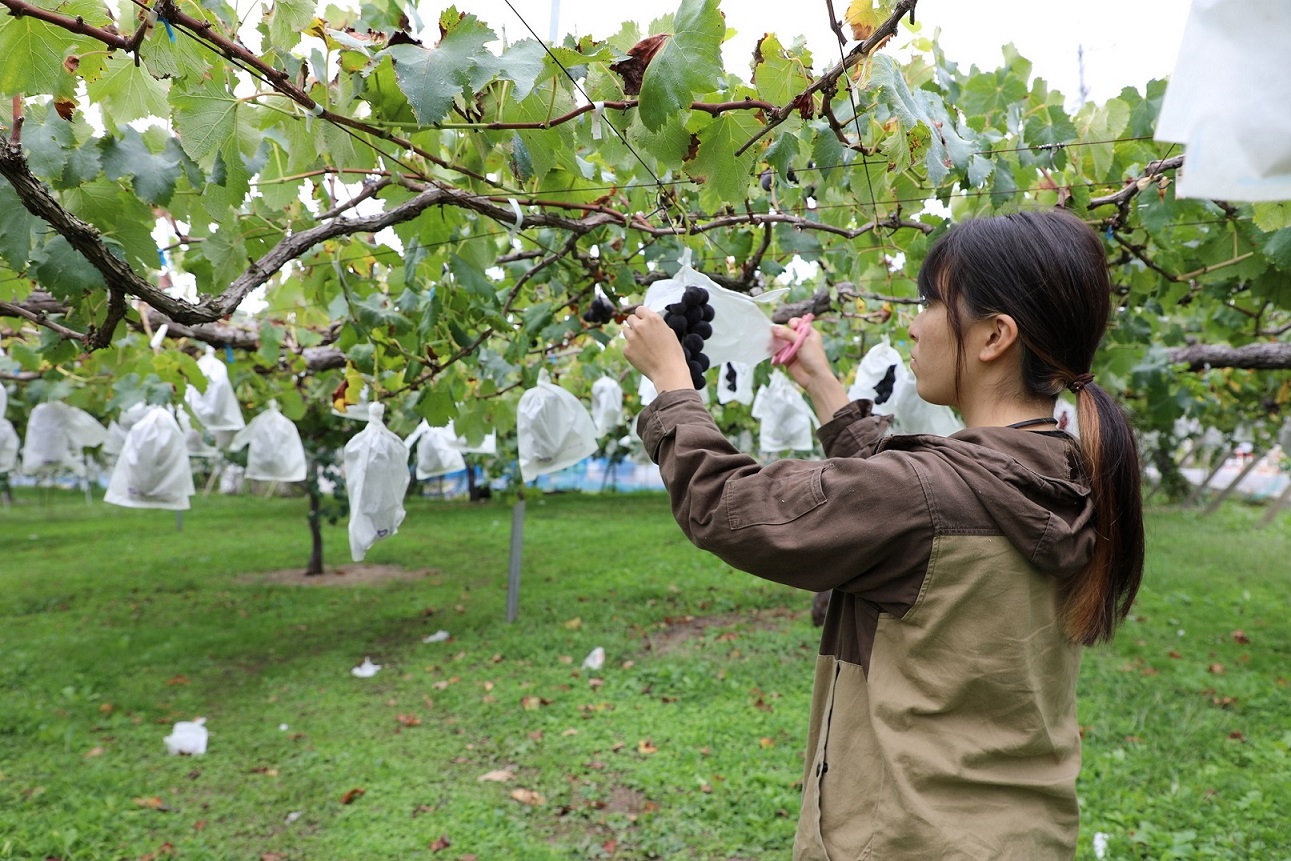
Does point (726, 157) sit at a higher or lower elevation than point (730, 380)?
→ higher

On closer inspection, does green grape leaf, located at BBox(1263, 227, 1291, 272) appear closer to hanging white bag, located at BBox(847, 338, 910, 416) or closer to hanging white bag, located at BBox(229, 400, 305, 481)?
hanging white bag, located at BBox(847, 338, 910, 416)

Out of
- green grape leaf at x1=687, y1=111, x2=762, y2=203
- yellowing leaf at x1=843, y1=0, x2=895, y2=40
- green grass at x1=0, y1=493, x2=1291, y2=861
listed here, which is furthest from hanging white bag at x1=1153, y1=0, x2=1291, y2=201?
green grass at x1=0, y1=493, x2=1291, y2=861

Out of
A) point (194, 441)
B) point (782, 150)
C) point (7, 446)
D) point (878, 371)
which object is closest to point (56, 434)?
point (7, 446)

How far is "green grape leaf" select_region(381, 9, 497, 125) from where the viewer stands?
113 centimetres

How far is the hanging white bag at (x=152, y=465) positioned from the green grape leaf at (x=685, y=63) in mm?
3062

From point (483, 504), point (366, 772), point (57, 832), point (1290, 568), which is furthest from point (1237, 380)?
point (483, 504)

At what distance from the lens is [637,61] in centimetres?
125

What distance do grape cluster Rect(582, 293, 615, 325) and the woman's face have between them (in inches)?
51.0

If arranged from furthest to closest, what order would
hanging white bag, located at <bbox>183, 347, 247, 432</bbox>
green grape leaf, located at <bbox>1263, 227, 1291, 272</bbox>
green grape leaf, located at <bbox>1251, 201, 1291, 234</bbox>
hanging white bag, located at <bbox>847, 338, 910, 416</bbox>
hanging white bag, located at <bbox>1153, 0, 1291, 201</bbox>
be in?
hanging white bag, located at <bbox>183, 347, 247, 432</bbox> → hanging white bag, located at <bbox>847, 338, 910, 416</bbox> → green grape leaf, located at <bbox>1263, 227, 1291, 272</bbox> → green grape leaf, located at <bbox>1251, 201, 1291, 234</bbox> → hanging white bag, located at <bbox>1153, 0, 1291, 201</bbox>

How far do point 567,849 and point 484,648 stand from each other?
3.12 meters

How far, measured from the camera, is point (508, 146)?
164cm

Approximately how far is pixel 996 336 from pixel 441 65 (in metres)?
0.85

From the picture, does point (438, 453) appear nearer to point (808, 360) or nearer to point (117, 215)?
point (117, 215)

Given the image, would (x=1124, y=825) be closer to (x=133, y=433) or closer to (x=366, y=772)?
(x=366, y=772)
